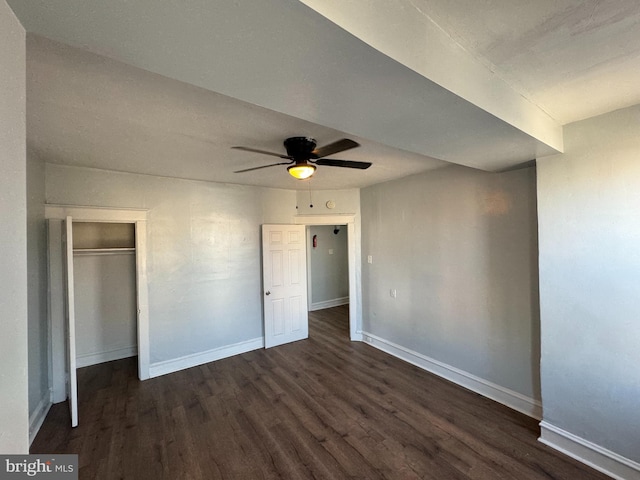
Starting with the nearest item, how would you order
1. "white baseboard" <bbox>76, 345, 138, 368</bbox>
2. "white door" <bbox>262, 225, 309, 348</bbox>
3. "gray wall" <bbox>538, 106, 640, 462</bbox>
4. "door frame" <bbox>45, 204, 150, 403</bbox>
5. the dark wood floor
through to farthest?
"gray wall" <bbox>538, 106, 640, 462</bbox>
the dark wood floor
"door frame" <bbox>45, 204, 150, 403</bbox>
"white baseboard" <bbox>76, 345, 138, 368</bbox>
"white door" <bbox>262, 225, 309, 348</bbox>

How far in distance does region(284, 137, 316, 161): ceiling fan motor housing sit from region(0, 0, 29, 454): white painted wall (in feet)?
5.22

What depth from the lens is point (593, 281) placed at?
2.01 m

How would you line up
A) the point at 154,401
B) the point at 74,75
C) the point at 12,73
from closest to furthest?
1. the point at 12,73
2. the point at 74,75
3. the point at 154,401

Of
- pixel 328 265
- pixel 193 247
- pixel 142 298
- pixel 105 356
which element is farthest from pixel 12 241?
pixel 328 265

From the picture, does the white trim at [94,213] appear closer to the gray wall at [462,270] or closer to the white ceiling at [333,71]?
the white ceiling at [333,71]

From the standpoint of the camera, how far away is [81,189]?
307 cm

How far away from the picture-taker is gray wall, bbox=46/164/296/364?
3250mm

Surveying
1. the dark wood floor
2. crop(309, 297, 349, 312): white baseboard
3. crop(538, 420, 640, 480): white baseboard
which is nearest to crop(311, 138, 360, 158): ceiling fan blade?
the dark wood floor

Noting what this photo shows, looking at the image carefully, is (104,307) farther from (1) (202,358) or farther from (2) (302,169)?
(2) (302,169)

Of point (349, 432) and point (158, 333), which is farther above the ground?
point (158, 333)

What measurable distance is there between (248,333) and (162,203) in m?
2.29

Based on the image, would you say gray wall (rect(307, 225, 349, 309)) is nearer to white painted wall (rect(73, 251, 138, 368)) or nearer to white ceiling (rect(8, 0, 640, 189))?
white painted wall (rect(73, 251, 138, 368))

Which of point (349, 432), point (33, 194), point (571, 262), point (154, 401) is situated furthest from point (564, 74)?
point (154, 401)

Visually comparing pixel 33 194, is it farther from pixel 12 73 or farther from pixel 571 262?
pixel 571 262
